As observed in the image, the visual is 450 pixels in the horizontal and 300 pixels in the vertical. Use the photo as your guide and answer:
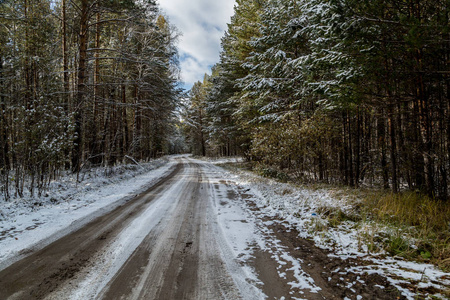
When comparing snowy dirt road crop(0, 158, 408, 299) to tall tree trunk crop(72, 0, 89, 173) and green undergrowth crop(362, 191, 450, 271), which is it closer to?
green undergrowth crop(362, 191, 450, 271)

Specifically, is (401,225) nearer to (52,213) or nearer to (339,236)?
(339,236)

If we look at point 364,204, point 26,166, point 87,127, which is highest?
point 87,127

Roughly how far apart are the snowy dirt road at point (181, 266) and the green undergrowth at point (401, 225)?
960 mm

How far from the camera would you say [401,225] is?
3818 millimetres

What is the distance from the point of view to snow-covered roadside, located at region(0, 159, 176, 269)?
3.58 m

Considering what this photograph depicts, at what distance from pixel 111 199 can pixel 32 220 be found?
218 centimetres

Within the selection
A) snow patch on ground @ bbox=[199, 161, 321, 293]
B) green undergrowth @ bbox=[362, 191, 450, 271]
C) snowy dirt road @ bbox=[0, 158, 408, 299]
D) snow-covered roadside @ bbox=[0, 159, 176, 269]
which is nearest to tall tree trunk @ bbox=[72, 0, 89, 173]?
snow-covered roadside @ bbox=[0, 159, 176, 269]

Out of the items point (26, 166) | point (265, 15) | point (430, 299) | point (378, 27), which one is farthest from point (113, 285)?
point (265, 15)

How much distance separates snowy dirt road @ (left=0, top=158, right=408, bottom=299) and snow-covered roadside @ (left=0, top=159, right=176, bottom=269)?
41 cm

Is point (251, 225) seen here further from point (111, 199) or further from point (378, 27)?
point (378, 27)

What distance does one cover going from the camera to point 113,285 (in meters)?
2.43

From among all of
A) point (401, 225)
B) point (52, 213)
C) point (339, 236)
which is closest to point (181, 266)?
point (339, 236)

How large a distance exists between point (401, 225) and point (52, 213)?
315 inches

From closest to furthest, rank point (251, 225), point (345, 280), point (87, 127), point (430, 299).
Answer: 1. point (430, 299)
2. point (345, 280)
3. point (251, 225)
4. point (87, 127)
